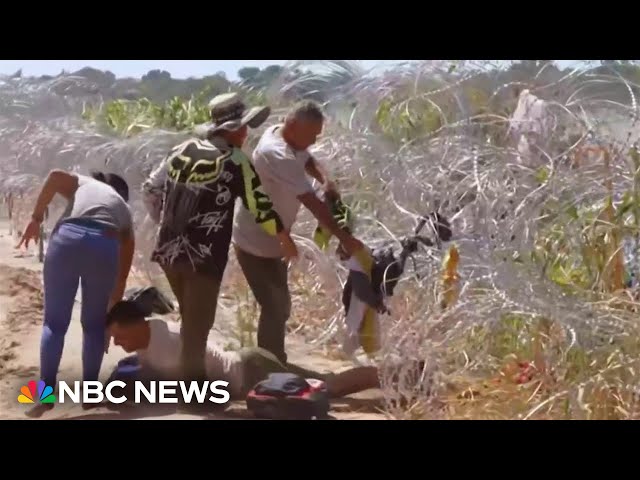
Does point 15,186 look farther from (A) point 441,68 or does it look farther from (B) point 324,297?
(A) point 441,68

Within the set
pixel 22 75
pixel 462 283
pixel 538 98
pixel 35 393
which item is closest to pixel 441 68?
pixel 538 98

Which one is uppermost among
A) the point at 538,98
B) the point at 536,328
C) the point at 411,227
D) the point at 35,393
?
the point at 538,98

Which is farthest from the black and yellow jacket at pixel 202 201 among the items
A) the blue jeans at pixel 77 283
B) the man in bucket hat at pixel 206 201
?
the blue jeans at pixel 77 283

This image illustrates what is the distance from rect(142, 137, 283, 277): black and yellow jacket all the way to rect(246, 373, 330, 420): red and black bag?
0.62 m

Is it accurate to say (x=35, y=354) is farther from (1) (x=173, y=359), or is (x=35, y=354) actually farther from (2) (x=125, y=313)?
(1) (x=173, y=359)

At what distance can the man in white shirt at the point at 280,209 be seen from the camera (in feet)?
16.2

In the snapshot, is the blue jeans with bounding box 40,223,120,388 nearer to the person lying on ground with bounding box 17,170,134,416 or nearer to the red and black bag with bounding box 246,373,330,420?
the person lying on ground with bounding box 17,170,134,416

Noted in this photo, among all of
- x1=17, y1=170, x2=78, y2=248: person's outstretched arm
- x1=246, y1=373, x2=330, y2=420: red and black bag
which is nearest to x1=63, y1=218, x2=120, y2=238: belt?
x1=17, y1=170, x2=78, y2=248: person's outstretched arm

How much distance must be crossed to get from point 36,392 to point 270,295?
1251 millimetres

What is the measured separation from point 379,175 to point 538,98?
2.86ft

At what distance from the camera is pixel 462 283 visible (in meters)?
4.99

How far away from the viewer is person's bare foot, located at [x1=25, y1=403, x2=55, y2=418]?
5074mm

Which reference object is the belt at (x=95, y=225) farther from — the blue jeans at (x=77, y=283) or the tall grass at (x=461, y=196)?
the tall grass at (x=461, y=196)

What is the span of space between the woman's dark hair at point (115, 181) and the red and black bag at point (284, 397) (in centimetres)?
115
